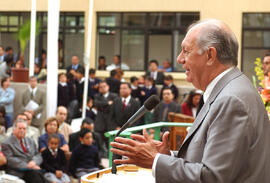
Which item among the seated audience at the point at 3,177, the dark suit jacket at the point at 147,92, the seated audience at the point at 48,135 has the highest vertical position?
the dark suit jacket at the point at 147,92

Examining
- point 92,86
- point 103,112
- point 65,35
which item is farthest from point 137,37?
point 103,112

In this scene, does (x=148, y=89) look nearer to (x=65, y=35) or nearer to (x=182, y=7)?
(x=182, y=7)

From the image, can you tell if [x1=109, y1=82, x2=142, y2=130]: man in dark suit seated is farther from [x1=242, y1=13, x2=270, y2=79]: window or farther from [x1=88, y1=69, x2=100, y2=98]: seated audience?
[x1=242, y1=13, x2=270, y2=79]: window

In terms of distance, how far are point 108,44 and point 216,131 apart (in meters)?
16.1

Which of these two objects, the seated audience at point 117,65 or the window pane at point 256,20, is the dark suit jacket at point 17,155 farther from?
the window pane at point 256,20

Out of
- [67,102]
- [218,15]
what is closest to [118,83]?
[67,102]

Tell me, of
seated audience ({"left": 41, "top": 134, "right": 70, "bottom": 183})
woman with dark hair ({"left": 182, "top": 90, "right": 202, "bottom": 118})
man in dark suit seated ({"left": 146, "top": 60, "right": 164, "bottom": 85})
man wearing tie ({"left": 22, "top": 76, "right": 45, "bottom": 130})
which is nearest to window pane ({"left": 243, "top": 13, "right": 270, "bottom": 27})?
man in dark suit seated ({"left": 146, "top": 60, "right": 164, "bottom": 85})

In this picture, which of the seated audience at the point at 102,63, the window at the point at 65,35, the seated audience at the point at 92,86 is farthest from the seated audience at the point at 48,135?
the seated audience at the point at 102,63

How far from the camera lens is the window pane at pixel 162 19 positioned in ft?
57.0

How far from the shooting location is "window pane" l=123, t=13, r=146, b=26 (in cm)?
1770

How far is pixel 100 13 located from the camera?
1803 cm

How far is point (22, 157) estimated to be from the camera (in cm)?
785

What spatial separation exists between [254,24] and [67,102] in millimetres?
7098

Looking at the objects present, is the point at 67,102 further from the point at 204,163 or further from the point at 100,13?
the point at 204,163
